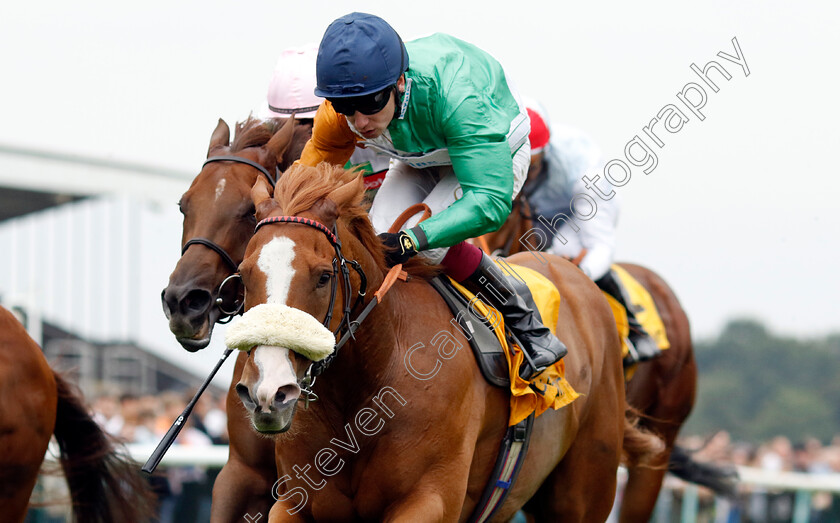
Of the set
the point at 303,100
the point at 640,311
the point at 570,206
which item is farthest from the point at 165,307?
the point at 640,311

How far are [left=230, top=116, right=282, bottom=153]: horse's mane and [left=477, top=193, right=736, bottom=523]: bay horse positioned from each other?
6.64 ft

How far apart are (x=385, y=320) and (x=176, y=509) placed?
450 cm

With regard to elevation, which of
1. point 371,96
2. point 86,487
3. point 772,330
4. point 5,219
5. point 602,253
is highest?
point 371,96

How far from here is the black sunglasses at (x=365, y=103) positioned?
3.30m

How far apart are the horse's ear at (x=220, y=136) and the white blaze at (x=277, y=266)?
1.55 meters

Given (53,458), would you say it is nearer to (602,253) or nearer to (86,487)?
(86,487)

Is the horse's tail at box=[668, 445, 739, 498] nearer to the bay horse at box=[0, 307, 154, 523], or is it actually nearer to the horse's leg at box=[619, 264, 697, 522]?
the horse's leg at box=[619, 264, 697, 522]

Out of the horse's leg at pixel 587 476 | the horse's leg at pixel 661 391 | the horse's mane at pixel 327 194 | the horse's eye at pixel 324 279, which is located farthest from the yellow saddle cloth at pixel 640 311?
the horse's eye at pixel 324 279

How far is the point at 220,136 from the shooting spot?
434cm

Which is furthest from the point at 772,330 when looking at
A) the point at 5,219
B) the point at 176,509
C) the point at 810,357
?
the point at 176,509

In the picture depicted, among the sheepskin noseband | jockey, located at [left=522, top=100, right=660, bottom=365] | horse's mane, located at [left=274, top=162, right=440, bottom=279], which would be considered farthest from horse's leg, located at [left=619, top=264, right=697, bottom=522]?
the sheepskin noseband

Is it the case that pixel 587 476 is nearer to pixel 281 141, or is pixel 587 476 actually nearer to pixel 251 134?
pixel 281 141

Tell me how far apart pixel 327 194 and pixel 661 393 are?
435 cm

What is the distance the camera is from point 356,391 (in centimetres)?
333
